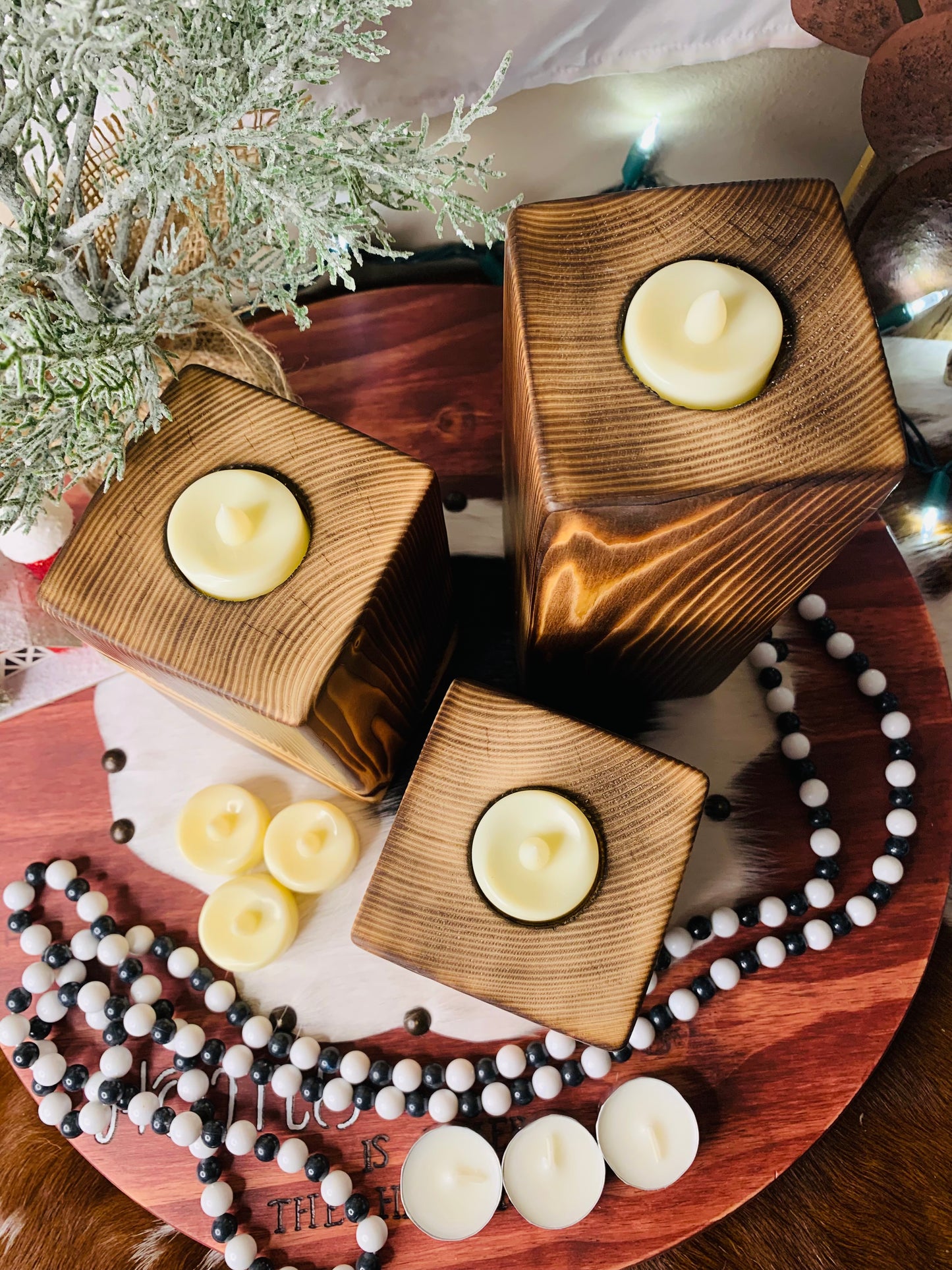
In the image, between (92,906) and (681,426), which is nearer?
(681,426)

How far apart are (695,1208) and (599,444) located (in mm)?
418

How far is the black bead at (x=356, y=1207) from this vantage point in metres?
0.48

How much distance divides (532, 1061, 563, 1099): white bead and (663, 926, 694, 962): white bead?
0.10 meters

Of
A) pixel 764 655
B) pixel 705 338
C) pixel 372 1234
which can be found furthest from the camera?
pixel 764 655

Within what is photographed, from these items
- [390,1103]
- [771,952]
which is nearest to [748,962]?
[771,952]

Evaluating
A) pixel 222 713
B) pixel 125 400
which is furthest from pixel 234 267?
pixel 222 713

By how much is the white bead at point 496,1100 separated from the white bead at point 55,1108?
25 cm

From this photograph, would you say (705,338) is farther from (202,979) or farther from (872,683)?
(202,979)

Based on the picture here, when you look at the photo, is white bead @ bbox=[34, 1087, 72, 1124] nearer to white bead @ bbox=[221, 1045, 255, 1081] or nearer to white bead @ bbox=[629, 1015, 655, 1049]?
white bead @ bbox=[221, 1045, 255, 1081]

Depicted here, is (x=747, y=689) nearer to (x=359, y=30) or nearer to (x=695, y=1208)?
(x=695, y=1208)

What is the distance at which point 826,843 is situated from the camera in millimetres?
541

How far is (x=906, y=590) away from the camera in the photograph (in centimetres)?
60

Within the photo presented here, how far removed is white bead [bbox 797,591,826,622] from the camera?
0.59m

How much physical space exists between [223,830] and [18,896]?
0.14 meters
